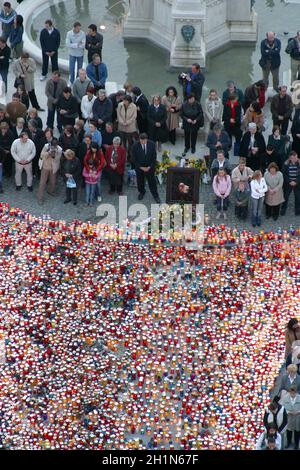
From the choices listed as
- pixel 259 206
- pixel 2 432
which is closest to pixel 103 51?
pixel 259 206

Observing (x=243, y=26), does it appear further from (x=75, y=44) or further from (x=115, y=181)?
(x=115, y=181)

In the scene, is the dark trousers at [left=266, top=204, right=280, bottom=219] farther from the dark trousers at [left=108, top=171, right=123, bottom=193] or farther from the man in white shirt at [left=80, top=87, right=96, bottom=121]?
the man in white shirt at [left=80, top=87, right=96, bottom=121]

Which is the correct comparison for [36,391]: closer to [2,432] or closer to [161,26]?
[2,432]

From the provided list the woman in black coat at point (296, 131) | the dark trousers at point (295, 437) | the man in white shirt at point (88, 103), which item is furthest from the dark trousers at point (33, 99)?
the dark trousers at point (295, 437)

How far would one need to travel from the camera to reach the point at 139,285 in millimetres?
28406

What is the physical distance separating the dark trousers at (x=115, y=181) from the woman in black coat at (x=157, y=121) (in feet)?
4.87

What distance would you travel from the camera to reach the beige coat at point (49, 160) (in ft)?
99.4

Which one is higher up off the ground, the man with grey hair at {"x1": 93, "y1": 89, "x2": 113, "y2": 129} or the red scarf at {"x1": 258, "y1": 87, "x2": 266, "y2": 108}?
the red scarf at {"x1": 258, "y1": 87, "x2": 266, "y2": 108}

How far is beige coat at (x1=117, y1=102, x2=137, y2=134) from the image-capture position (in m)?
30.9

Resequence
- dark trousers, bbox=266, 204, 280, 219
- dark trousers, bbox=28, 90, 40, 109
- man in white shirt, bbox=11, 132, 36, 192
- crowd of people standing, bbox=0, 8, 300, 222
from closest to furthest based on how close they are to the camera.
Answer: crowd of people standing, bbox=0, 8, 300, 222 < dark trousers, bbox=266, 204, 280, 219 < man in white shirt, bbox=11, 132, 36, 192 < dark trousers, bbox=28, 90, 40, 109

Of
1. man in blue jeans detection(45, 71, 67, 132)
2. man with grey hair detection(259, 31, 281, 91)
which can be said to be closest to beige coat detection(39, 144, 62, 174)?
man in blue jeans detection(45, 71, 67, 132)

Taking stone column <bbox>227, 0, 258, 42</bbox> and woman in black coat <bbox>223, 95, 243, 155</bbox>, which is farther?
stone column <bbox>227, 0, 258, 42</bbox>

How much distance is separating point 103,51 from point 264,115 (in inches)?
215

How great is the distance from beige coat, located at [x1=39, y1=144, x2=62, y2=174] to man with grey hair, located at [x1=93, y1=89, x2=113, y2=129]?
1298mm
